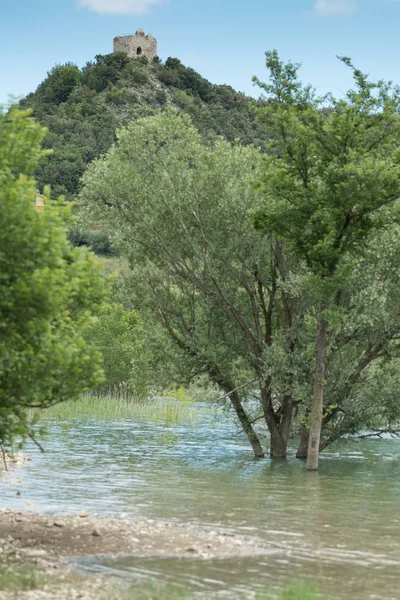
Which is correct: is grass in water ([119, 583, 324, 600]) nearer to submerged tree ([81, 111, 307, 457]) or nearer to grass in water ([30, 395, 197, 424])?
submerged tree ([81, 111, 307, 457])

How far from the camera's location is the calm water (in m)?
14.8

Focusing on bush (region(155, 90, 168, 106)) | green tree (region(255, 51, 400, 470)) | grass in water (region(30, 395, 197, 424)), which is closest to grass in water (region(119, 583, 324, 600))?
green tree (region(255, 51, 400, 470))

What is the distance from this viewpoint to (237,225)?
33.0 metres

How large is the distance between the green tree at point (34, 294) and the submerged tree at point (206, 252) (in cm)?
1743

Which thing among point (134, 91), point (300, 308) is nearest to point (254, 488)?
point (300, 308)

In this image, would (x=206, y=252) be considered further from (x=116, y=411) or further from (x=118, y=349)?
(x=118, y=349)

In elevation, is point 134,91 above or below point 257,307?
above

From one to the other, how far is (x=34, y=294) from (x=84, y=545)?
5.31 metres

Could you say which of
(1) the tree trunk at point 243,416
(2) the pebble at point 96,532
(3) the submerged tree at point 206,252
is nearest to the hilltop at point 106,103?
(3) the submerged tree at point 206,252

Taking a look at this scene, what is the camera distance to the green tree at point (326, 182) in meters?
28.9

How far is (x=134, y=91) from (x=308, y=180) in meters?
140

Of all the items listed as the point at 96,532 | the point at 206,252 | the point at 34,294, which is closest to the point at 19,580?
the point at 34,294

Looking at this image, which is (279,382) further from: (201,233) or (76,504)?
(76,504)

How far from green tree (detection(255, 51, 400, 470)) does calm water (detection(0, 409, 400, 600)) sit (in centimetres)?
348
